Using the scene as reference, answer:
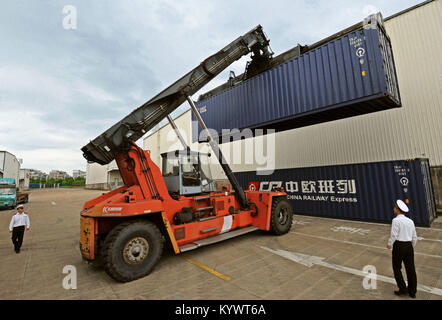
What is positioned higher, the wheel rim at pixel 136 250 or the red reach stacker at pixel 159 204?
the red reach stacker at pixel 159 204

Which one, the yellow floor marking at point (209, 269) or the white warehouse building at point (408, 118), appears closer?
the yellow floor marking at point (209, 269)

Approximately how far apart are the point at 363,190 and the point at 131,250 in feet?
30.6

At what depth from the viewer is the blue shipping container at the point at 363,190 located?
7.49 m

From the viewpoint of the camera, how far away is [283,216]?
24.0ft

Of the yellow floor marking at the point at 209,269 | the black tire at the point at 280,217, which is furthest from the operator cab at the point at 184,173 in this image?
the black tire at the point at 280,217

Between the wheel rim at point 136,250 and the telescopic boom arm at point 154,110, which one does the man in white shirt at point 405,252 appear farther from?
the telescopic boom arm at point 154,110

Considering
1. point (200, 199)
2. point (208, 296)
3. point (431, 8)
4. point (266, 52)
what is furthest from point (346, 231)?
point (431, 8)

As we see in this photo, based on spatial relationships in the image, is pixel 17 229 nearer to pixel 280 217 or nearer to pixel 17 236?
pixel 17 236

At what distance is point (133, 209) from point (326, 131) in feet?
39.0

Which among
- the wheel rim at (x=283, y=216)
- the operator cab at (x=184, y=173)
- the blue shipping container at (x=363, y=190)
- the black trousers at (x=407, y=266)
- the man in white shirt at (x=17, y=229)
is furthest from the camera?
the blue shipping container at (x=363, y=190)

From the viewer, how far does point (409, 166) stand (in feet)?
24.9

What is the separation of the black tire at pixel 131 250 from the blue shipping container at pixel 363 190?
528cm

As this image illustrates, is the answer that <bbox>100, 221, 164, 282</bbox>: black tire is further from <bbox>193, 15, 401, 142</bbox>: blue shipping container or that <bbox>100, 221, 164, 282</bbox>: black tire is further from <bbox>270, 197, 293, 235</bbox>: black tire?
<bbox>193, 15, 401, 142</bbox>: blue shipping container
